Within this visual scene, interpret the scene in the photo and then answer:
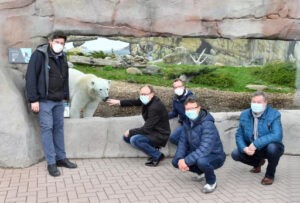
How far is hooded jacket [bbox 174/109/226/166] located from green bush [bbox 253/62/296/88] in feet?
19.8

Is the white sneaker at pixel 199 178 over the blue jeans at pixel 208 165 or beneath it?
beneath

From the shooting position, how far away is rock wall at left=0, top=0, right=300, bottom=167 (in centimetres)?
537

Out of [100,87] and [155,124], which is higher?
[100,87]

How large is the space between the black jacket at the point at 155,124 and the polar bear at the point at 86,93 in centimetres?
119

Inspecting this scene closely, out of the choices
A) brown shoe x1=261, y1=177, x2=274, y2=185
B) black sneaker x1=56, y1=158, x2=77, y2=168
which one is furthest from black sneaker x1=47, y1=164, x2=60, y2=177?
brown shoe x1=261, y1=177, x2=274, y2=185

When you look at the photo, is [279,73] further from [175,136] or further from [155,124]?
[155,124]

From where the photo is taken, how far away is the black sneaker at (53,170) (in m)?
4.67

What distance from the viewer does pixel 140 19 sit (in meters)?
5.50

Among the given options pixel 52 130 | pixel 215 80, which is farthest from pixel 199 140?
pixel 215 80

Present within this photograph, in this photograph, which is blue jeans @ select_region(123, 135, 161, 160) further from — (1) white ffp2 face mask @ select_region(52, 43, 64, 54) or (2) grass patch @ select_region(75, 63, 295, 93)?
(2) grass patch @ select_region(75, 63, 295, 93)

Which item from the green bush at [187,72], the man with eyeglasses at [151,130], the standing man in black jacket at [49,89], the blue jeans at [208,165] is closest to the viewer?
the blue jeans at [208,165]

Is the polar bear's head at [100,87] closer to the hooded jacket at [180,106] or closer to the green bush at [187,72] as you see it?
the hooded jacket at [180,106]

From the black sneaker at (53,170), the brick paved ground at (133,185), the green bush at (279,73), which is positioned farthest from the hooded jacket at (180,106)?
the green bush at (279,73)

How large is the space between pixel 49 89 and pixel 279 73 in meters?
7.16
